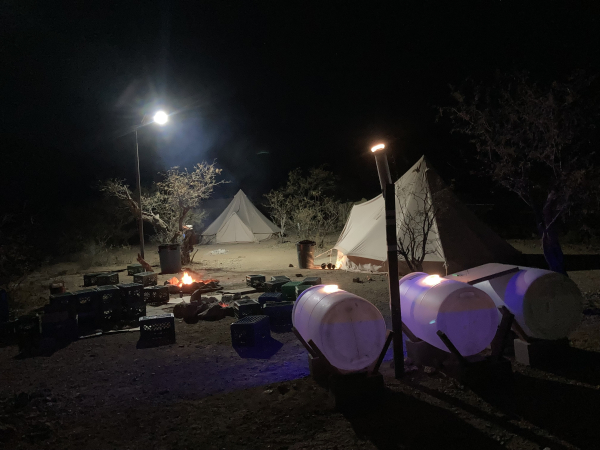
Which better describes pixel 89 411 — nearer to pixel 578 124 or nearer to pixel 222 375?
pixel 222 375

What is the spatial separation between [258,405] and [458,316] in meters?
2.44

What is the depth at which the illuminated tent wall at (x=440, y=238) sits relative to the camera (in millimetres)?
10688

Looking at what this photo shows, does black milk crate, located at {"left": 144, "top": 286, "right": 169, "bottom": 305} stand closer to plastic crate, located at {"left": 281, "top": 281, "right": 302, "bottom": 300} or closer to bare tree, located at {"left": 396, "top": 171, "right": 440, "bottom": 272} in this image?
plastic crate, located at {"left": 281, "top": 281, "right": 302, "bottom": 300}

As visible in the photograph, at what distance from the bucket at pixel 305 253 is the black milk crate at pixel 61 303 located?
7.67 meters

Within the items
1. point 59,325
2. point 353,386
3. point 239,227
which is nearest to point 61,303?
point 59,325

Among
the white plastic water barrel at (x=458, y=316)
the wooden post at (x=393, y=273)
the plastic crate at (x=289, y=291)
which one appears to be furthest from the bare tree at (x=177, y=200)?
the white plastic water barrel at (x=458, y=316)

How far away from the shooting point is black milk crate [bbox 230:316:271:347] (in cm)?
611

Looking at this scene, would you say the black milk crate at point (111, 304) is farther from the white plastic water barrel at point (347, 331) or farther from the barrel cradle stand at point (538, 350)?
the barrel cradle stand at point (538, 350)

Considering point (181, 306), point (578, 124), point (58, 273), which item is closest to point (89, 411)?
point (181, 306)

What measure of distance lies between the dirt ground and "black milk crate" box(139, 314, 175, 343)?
288mm

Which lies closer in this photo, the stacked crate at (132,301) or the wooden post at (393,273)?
the wooden post at (393,273)

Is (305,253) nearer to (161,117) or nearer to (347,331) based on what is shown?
(161,117)

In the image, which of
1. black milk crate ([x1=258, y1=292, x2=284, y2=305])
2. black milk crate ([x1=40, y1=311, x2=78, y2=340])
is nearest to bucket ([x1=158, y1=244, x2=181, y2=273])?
black milk crate ([x1=40, y1=311, x2=78, y2=340])

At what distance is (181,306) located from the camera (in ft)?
26.2
